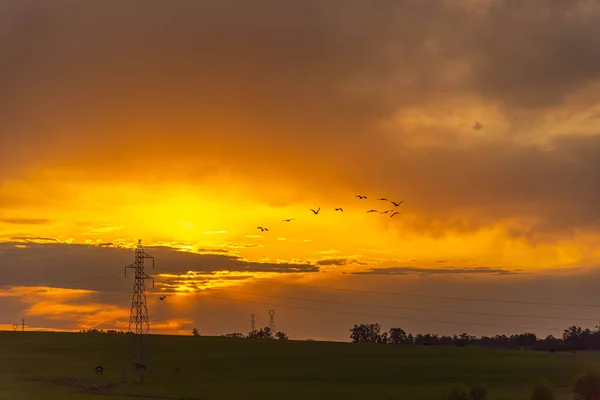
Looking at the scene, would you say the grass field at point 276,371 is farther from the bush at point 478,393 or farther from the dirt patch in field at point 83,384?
the bush at point 478,393

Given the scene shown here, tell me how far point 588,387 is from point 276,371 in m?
67.0

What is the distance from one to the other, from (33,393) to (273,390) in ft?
117

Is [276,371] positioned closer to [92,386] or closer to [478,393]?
[92,386]

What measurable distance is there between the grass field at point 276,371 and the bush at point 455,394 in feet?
34.9

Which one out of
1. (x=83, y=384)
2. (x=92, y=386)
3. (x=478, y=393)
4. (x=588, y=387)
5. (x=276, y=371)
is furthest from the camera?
(x=276, y=371)

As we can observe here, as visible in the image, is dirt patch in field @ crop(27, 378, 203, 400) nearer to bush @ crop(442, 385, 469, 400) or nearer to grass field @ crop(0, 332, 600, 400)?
grass field @ crop(0, 332, 600, 400)

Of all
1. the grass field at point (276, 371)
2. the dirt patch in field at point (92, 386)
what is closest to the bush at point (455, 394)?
the grass field at point (276, 371)

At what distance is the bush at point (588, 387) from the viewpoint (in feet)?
342

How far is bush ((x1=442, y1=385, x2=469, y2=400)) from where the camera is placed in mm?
100438

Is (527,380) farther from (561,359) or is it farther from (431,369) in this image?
(561,359)

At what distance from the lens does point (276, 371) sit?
505 feet

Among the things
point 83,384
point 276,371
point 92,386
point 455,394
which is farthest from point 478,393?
point 83,384

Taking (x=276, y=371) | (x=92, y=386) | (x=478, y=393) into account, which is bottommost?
(x=478, y=393)

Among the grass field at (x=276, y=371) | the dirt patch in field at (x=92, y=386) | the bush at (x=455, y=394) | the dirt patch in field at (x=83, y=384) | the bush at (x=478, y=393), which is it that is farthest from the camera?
the dirt patch in field at (x=83, y=384)
